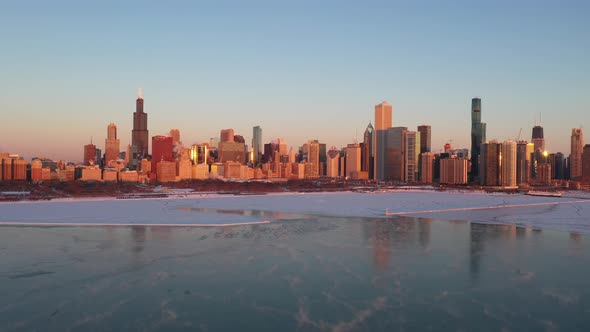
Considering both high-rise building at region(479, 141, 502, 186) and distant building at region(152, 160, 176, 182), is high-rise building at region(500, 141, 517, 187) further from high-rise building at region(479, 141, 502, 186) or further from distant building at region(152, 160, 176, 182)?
distant building at region(152, 160, 176, 182)

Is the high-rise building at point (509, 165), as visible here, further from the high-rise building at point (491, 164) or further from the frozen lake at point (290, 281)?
the frozen lake at point (290, 281)

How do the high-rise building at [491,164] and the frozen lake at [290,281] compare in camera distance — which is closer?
the frozen lake at [290,281]

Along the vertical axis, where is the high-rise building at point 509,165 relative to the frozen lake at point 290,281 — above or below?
above

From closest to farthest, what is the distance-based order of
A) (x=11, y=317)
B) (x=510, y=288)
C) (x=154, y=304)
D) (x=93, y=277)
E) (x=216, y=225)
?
(x=11, y=317)
(x=154, y=304)
(x=510, y=288)
(x=93, y=277)
(x=216, y=225)

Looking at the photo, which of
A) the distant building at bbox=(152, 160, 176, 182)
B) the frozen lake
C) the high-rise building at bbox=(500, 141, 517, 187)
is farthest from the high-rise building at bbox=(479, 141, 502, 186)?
the frozen lake

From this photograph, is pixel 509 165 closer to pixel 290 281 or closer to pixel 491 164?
A: pixel 491 164

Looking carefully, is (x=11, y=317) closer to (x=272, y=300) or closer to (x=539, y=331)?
(x=272, y=300)

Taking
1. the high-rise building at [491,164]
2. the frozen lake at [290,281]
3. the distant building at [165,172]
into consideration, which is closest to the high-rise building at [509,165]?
the high-rise building at [491,164]

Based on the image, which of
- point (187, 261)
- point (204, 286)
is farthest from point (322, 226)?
point (204, 286)
